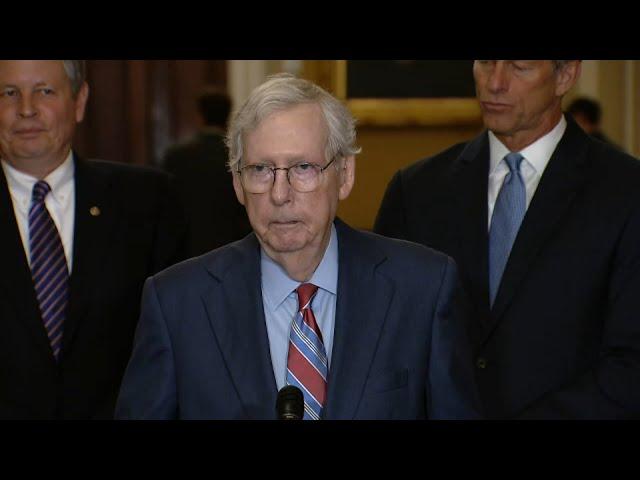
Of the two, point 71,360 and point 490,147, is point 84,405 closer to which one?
point 71,360

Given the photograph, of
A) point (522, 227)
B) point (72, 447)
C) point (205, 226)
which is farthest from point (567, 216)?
point (205, 226)

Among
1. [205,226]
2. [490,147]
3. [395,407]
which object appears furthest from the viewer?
[205,226]

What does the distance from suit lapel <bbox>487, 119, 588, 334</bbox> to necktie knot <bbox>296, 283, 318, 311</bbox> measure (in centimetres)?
77

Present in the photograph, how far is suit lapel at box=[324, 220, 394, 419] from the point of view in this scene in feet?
8.58

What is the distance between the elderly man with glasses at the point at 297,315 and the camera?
8.65 feet

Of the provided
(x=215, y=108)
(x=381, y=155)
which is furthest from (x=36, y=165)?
(x=381, y=155)

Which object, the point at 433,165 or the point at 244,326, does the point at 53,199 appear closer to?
→ the point at 244,326

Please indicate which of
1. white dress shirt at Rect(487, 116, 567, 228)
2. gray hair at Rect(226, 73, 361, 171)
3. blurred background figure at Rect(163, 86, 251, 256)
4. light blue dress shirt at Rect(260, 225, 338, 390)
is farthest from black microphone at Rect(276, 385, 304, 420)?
blurred background figure at Rect(163, 86, 251, 256)

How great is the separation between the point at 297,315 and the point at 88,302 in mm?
937

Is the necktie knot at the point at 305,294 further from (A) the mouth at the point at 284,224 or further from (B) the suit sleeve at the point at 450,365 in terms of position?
(B) the suit sleeve at the point at 450,365

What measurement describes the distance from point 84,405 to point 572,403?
4.70 ft

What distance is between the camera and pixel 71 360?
11.1 ft

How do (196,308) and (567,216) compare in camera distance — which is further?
(567,216)

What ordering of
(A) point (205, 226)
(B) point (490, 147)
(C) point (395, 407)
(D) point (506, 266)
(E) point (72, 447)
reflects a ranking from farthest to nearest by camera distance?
(A) point (205, 226)
(B) point (490, 147)
(D) point (506, 266)
(C) point (395, 407)
(E) point (72, 447)
